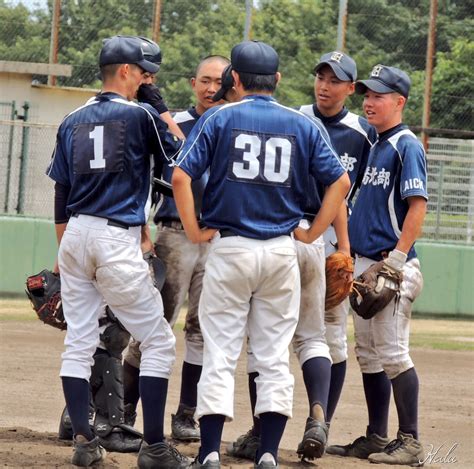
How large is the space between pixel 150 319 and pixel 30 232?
10591mm

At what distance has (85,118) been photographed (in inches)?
228

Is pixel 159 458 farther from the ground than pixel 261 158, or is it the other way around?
pixel 261 158

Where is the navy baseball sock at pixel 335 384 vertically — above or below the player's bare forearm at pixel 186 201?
below

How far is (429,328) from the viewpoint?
586 inches


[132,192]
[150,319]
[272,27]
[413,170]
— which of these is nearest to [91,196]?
[132,192]

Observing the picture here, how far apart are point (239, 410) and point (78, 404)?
2.60m

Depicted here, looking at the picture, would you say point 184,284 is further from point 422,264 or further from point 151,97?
point 422,264

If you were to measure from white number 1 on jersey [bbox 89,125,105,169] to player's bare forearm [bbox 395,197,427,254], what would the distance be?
5.63 feet

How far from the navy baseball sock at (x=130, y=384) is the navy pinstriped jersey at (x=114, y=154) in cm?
132

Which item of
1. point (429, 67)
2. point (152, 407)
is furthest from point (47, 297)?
point (429, 67)

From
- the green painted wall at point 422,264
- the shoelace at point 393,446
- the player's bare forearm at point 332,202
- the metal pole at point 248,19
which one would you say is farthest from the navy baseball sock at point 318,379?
the metal pole at point 248,19

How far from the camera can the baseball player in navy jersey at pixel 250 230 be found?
538 centimetres

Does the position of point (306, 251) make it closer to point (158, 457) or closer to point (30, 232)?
point (158, 457)

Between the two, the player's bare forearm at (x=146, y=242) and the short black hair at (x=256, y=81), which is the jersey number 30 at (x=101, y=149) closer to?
the player's bare forearm at (x=146, y=242)
